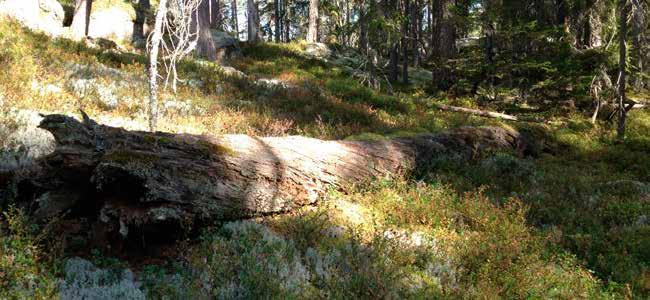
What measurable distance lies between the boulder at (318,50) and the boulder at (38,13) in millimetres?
13276

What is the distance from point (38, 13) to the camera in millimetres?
18641

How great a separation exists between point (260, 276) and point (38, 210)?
2.67m

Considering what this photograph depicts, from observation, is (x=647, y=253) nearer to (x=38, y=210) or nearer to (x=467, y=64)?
(x=38, y=210)

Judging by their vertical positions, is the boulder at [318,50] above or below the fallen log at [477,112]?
above

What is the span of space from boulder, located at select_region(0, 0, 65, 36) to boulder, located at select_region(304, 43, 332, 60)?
523 inches

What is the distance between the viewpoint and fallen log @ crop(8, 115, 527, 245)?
15.2 feet

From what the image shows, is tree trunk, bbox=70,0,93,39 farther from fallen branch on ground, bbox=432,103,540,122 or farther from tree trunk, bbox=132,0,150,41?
fallen branch on ground, bbox=432,103,540,122

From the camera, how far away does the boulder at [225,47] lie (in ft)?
69.4

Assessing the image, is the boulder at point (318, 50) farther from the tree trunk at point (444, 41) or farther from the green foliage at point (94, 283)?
the green foliage at point (94, 283)

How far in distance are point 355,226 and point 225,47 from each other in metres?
17.8

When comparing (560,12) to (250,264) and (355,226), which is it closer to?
(355,226)

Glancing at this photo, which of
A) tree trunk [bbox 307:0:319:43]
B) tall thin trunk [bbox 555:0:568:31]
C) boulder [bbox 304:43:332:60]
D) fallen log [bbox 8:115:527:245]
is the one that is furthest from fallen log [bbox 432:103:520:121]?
tree trunk [bbox 307:0:319:43]

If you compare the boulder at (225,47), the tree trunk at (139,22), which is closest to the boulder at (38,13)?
the tree trunk at (139,22)

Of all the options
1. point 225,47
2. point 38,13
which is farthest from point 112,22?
point 225,47
